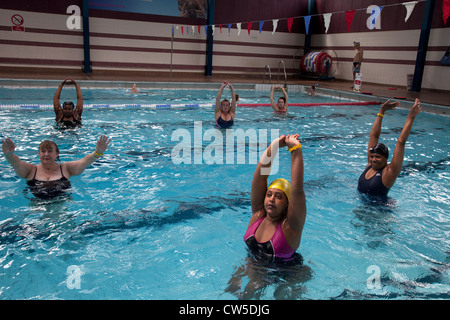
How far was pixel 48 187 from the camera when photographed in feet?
14.0

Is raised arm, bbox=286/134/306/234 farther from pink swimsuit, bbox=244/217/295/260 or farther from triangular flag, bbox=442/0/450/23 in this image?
Result: triangular flag, bbox=442/0/450/23

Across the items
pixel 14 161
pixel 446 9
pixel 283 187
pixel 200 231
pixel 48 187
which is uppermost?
pixel 446 9

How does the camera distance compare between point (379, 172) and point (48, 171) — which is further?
point (379, 172)

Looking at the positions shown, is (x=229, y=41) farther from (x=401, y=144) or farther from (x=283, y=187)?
(x=283, y=187)

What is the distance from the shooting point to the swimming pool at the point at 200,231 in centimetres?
304

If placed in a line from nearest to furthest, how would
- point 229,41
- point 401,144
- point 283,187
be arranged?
point 283,187 < point 401,144 < point 229,41

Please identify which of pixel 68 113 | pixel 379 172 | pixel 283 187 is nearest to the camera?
pixel 283 187

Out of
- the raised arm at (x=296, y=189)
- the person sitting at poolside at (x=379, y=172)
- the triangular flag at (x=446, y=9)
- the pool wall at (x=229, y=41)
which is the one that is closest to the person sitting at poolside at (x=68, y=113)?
the person sitting at poolside at (x=379, y=172)

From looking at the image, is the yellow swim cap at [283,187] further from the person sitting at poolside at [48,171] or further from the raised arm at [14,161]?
the raised arm at [14,161]

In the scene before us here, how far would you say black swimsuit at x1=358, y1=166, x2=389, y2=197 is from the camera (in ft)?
14.9

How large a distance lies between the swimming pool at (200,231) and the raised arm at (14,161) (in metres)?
0.32

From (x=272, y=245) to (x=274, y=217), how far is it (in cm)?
22

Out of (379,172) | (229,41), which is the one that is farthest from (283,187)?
(229,41)

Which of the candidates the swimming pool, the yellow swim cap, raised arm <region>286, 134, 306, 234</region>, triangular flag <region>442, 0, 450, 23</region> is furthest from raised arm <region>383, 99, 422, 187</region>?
triangular flag <region>442, 0, 450, 23</region>
